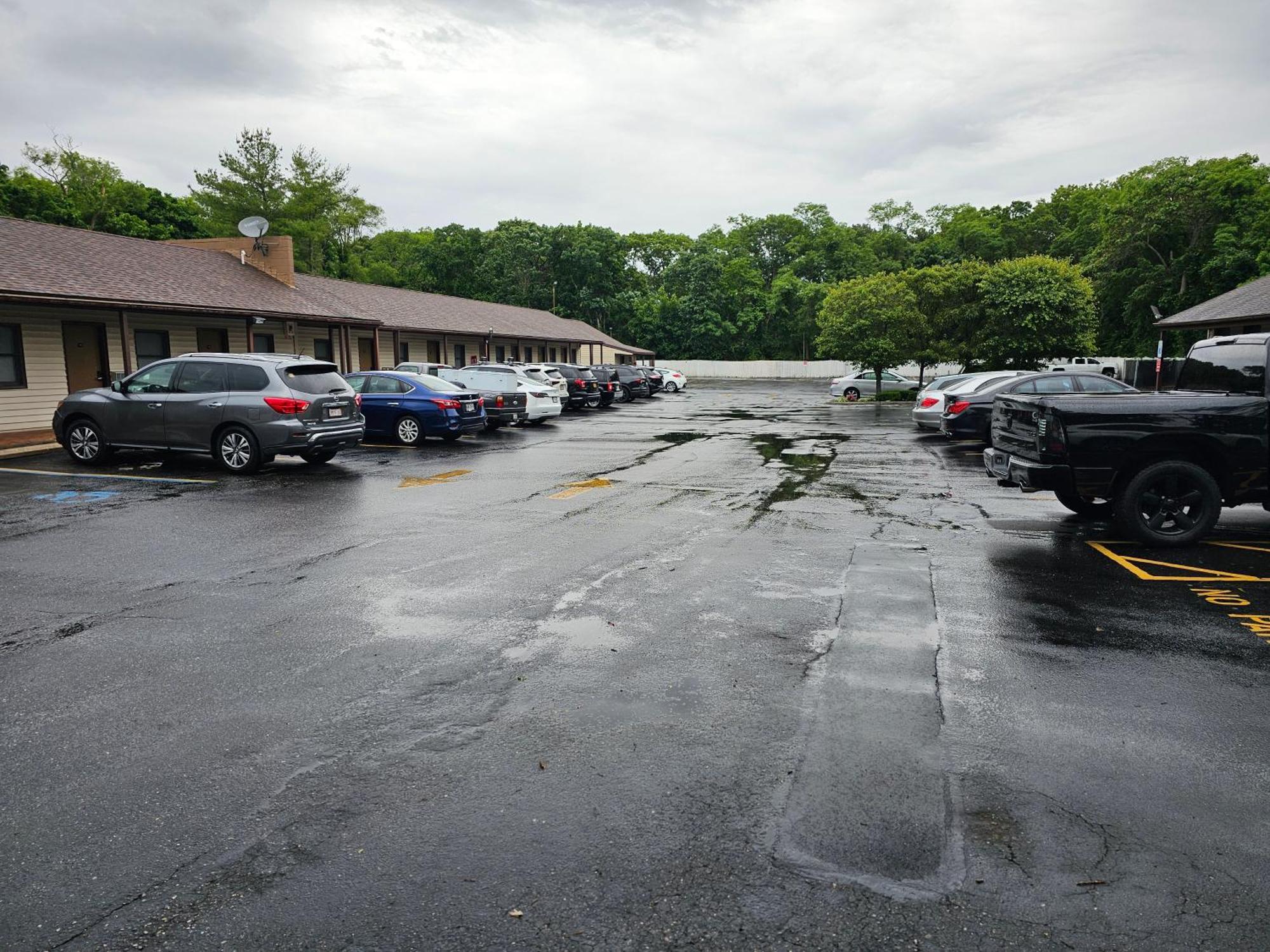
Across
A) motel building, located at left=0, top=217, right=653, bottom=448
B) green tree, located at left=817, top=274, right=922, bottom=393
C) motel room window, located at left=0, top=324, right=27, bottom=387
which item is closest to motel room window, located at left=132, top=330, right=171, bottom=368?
motel building, located at left=0, top=217, right=653, bottom=448

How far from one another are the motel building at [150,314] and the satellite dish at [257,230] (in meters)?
0.18

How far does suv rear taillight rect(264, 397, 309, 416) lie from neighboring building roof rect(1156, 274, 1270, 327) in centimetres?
2730

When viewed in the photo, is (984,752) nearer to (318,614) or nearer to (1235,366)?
(318,614)

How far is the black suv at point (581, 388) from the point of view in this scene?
32.2m

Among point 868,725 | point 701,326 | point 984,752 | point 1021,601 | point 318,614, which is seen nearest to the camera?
point 984,752

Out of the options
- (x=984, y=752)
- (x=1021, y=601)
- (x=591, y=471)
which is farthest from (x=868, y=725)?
(x=591, y=471)

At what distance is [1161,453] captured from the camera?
342 inches

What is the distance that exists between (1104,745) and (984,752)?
24.7 inches

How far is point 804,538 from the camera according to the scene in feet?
30.3

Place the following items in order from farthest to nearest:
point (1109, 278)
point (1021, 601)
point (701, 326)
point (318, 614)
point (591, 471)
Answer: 1. point (701, 326)
2. point (1109, 278)
3. point (591, 471)
4. point (1021, 601)
5. point (318, 614)

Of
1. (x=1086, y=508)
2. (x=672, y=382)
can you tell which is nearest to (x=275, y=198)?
(x=672, y=382)

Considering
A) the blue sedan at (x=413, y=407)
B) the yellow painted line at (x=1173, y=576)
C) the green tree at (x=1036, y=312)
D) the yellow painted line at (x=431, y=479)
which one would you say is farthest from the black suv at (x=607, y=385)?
the yellow painted line at (x=1173, y=576)

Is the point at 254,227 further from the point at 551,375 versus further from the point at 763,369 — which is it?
the point at 763,369

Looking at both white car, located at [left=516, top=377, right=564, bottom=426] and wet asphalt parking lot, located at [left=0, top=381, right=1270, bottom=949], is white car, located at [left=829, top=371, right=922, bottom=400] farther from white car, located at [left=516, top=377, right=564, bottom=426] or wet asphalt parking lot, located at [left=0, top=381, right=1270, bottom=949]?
wet asphalt parking lot, located at [left=0, top=381, right=1270, bottom=949]
